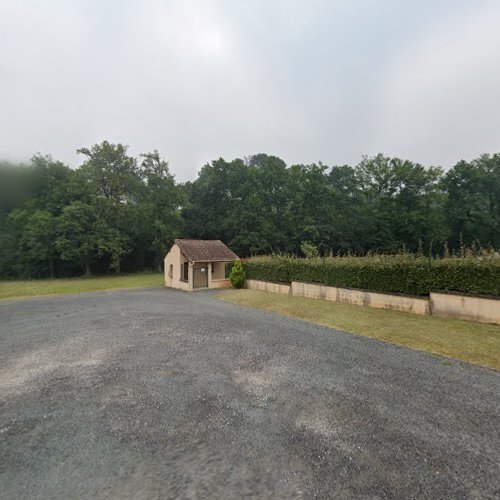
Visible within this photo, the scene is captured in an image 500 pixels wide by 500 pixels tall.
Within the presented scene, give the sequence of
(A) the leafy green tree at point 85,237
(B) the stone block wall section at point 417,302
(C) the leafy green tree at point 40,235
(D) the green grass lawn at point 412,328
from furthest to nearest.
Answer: (A) the leafy green tree at point 85,237
(C) the leafy green tree at point 40,235
(B) the stone block wall section at point 417,302
(D) the green grass lawn at point 412,328

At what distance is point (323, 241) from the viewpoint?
35531mm

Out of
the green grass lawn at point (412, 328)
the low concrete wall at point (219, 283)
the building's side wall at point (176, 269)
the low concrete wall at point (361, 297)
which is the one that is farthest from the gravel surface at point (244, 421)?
the low concrete wall at point (219, 283)

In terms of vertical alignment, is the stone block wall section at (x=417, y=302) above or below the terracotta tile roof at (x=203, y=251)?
below

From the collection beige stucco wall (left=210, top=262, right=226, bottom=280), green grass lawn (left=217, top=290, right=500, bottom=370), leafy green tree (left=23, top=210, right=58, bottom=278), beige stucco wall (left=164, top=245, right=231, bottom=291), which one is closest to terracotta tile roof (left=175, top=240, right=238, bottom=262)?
beige stucco wall (left=164, top=245, right=231, bottom=291)

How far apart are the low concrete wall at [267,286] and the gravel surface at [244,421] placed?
9.89 meters

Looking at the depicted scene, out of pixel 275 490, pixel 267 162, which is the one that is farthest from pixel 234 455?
pixel 267 162

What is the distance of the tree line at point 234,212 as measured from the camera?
3156 centimetres

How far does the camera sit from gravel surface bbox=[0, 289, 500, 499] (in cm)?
291

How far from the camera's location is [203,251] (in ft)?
74.7

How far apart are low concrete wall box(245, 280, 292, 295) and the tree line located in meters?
11.6

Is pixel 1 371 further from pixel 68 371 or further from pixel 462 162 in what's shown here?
pixel 462 162

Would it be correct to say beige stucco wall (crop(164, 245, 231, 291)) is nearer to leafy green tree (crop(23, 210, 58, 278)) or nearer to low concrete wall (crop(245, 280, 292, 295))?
low concrete wall (crop(245, 280, 292, 295))

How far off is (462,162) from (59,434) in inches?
1857

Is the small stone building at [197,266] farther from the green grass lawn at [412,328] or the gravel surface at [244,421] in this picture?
the gravel surface at [244,421]
